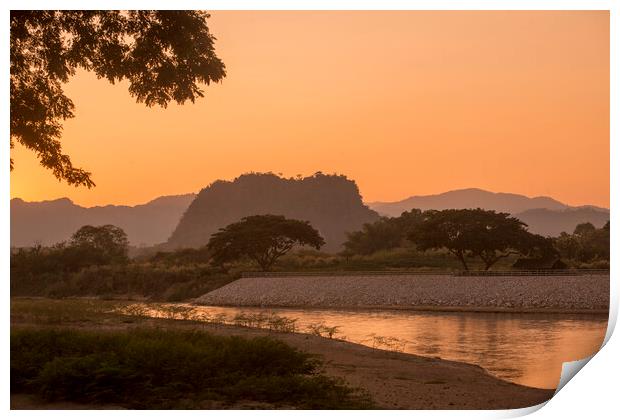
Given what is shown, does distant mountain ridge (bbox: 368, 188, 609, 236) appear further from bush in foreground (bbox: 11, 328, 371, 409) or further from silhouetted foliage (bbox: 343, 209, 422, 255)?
silhouetted foliage (bbox: 343, 209, 422, 255)

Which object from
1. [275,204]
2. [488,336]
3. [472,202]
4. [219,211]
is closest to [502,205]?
[472,202]

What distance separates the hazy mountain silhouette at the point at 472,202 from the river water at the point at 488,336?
305 cm

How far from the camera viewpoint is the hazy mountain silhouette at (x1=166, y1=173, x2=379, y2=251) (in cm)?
1517

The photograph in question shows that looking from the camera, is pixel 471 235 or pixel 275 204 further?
pixel 471 235

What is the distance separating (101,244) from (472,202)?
10899 millimetres

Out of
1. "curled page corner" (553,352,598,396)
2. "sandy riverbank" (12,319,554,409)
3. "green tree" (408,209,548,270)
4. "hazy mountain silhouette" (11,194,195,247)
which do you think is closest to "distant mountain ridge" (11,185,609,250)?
"hazy mountain silhouette" (11,194,195,247)

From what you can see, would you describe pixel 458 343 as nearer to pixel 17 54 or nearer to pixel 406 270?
pixel 17 54

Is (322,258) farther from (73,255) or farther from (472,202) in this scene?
(472,202)

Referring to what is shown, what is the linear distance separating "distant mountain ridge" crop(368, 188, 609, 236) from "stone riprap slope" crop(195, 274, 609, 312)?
11.9 m

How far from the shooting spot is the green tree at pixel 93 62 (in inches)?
544

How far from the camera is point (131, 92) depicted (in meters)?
13.9

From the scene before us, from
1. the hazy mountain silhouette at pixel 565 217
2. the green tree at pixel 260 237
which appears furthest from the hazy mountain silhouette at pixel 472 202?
the green tree at pixel 260 237

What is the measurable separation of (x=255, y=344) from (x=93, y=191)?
429 cm

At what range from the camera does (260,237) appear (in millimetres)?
25625
